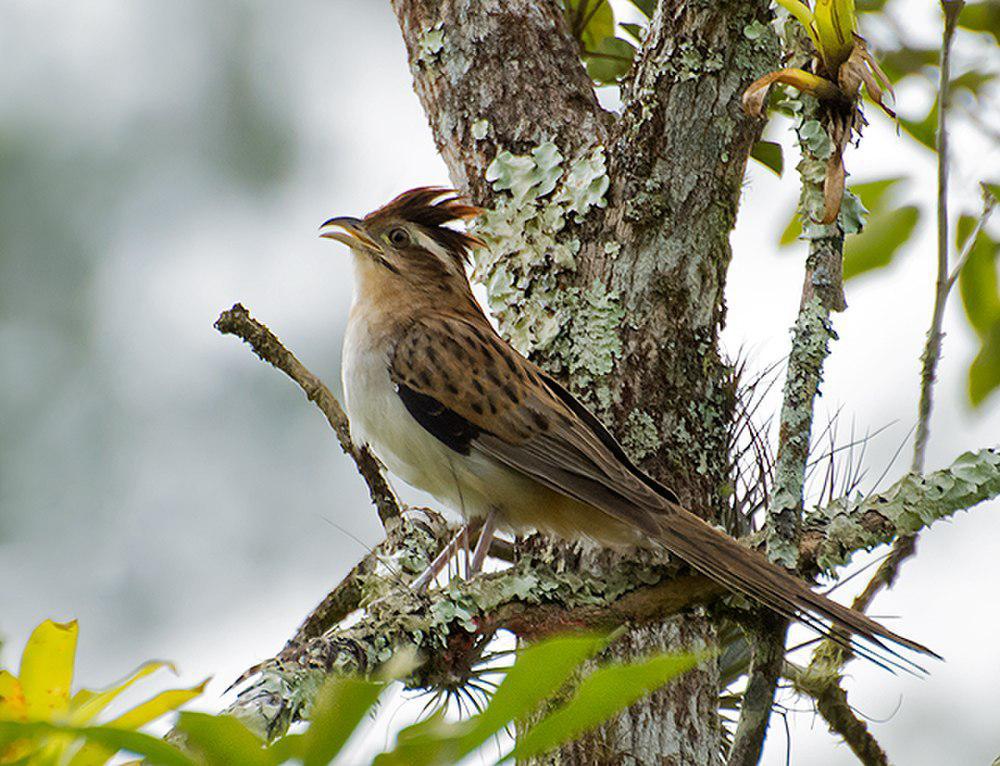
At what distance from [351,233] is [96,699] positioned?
13.6ft

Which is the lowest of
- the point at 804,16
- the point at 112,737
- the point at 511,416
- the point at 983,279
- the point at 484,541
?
the point at 112,737

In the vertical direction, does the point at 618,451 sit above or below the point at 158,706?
above

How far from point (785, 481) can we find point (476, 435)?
139cm

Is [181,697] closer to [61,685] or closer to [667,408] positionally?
[61,685]

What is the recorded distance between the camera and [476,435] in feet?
13.8

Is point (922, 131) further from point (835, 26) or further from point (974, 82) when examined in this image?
point (835, 26)

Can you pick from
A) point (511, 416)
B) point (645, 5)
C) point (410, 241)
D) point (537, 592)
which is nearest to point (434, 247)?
point (410, 241)

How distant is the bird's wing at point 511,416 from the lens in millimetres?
3744

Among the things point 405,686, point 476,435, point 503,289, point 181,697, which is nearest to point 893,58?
point 503,289

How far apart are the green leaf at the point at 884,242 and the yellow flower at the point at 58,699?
3.26 metres

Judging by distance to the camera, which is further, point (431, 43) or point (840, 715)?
point (431, 43)

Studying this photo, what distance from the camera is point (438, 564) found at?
3.56m

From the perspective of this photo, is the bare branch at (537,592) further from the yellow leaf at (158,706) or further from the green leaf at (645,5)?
the green leaf at (645,5)

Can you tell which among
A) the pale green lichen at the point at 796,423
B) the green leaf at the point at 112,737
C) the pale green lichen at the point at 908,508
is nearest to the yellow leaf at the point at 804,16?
the pale green lichen at the point at 796,423
